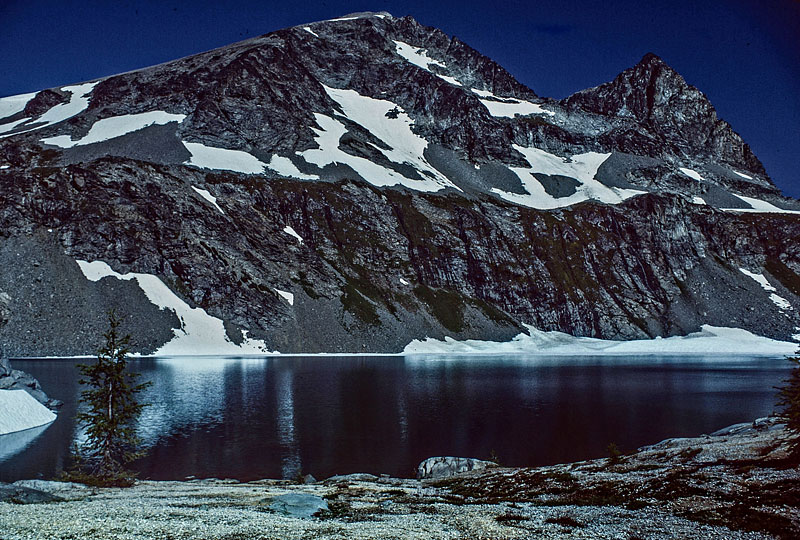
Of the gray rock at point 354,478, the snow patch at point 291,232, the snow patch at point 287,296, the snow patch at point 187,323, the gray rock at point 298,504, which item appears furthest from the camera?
the snow patch at point 291,232

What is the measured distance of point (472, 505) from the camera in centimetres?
2153

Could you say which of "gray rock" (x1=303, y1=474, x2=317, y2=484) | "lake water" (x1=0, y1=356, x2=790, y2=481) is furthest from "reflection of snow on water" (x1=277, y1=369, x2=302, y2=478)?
"gray rock" (x1=303, y1=474, x2=317, y2=484)

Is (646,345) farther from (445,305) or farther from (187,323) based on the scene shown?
(187,323)

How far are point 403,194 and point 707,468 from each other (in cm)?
16556

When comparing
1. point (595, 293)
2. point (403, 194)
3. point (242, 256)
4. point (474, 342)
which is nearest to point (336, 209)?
point (403, 194)

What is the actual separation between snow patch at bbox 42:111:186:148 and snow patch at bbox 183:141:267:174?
2085 cm

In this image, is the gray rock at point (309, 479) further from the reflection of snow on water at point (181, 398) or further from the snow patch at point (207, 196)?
the snow patch at point (207, 196)

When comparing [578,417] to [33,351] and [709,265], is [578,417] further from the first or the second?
[709,265]

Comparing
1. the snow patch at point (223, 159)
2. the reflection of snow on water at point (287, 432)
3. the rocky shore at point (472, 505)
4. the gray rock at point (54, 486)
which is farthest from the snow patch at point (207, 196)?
the rocky shore at point (472, 505)

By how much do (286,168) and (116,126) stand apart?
64.3m

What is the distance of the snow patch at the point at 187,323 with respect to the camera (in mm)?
112938

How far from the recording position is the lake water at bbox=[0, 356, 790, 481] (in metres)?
36.4

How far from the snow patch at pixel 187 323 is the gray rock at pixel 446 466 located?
89.4 meters

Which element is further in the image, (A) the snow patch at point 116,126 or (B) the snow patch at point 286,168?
(A) the snow patch at point 116,126
